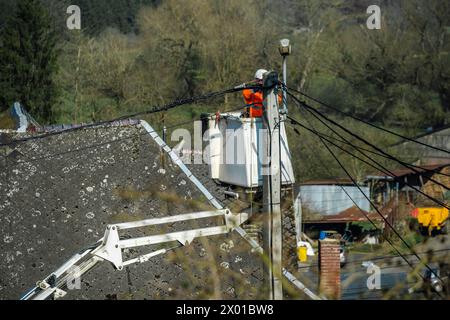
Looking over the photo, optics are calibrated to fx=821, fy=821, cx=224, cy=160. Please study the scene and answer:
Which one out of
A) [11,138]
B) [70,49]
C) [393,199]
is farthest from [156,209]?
[70,49]

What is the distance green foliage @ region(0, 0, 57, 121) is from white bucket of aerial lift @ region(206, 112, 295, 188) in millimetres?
16149

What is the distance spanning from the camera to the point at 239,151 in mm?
11023

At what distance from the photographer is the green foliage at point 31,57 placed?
88.6 ft

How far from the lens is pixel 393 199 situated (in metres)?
25.6

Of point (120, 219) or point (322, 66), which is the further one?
point (322, 66)

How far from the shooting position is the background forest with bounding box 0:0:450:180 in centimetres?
2747

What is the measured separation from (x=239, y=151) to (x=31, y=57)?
18053mm

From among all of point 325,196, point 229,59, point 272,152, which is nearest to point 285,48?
point 272,152

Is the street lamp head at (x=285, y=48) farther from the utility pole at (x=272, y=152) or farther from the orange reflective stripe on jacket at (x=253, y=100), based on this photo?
the orange reflective stripe on jacket at (x=253, y=100)
